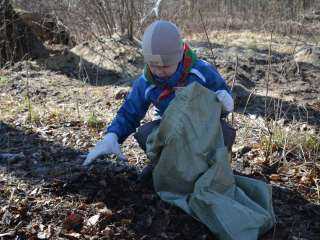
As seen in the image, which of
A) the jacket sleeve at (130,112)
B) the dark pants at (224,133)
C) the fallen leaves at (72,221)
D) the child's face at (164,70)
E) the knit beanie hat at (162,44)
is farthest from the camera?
the jacket sleeve at (130,112)

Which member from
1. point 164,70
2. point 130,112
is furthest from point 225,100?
point 130,112

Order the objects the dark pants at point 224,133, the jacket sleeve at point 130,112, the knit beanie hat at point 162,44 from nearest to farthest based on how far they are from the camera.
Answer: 1. the knit beanie hat at point 162,44
2. the dark pants at point 224,133
3. the jacket sleeve at point 130,112

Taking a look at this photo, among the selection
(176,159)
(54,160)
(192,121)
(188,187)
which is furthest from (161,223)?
(54,160)

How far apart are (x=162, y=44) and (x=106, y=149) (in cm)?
84

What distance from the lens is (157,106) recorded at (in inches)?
96.0

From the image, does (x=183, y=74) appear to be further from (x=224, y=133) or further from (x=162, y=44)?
(x=224, y=133)

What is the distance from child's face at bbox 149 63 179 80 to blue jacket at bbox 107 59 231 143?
3 centimetres

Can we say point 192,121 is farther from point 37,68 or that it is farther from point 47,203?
point 37,68

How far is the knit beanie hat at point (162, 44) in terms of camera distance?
6.52ft

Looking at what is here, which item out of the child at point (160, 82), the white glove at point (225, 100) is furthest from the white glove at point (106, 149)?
the white glove at point (225, 100)

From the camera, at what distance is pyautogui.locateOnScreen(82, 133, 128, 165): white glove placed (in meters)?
2.03

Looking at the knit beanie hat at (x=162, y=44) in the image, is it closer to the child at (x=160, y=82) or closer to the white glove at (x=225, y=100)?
the child at (x=160, y=82)

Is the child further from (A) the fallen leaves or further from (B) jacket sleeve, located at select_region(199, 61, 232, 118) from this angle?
(A) the fallen leaves

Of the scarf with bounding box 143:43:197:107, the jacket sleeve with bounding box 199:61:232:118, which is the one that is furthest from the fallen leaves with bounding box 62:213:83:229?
the jacket sleeve with bounding box 199:61:232:118
